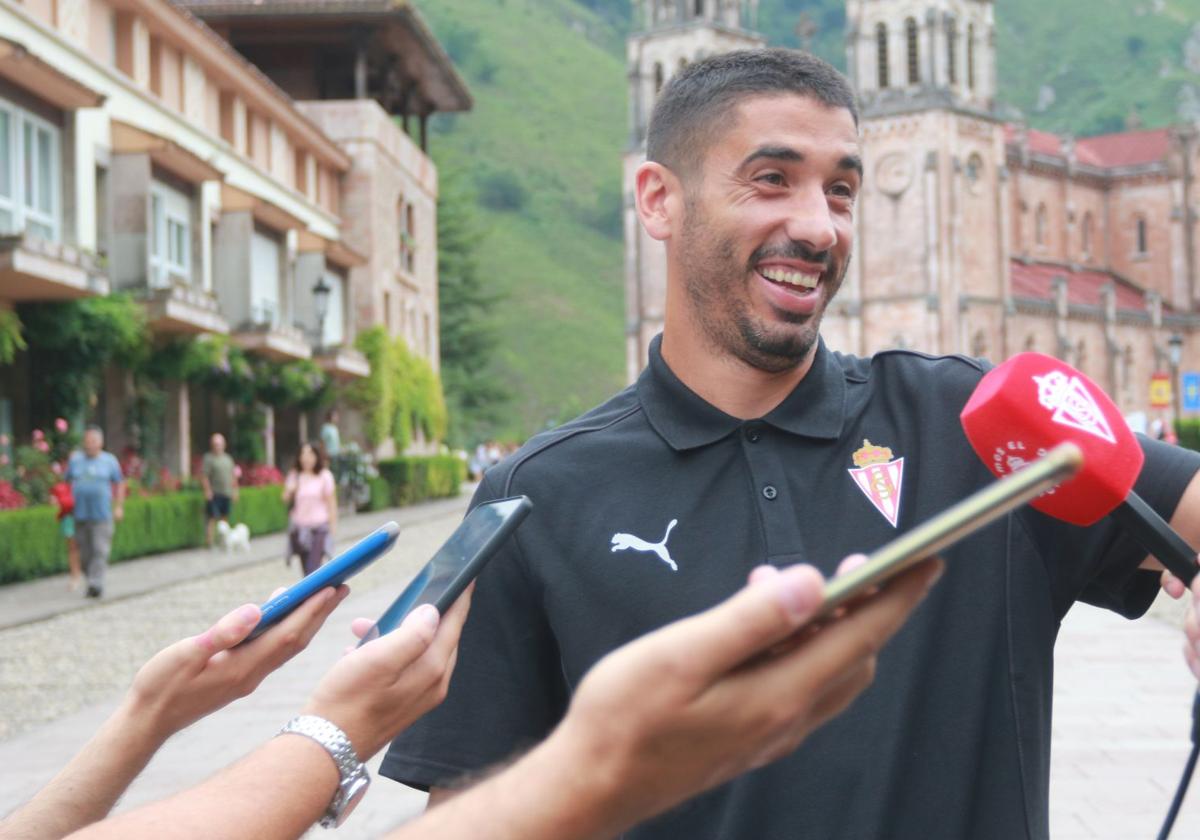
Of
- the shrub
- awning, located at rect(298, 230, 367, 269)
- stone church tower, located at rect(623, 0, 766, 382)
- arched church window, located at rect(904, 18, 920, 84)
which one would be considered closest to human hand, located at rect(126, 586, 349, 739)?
awning, located at rect(298, 230, 367, 269)

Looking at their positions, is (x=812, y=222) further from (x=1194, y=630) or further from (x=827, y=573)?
(x=1194, y=630)

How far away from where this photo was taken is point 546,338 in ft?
340

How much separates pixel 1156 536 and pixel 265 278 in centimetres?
3465

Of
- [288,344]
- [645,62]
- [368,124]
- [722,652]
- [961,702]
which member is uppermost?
[645,62]

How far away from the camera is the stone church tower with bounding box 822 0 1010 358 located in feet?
252

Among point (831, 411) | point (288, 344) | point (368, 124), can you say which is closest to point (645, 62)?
point (368, 124)

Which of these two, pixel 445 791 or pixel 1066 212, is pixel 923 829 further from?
pixel 1066 212

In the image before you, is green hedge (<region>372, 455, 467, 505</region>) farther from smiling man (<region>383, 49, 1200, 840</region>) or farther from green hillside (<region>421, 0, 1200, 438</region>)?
green hillside (<region>421, 0, 1200, 438</region>)

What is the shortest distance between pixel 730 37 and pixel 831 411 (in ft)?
280

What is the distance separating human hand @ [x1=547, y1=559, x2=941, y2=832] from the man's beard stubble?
4.13 feet

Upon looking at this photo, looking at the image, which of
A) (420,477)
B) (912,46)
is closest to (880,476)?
(420,477)

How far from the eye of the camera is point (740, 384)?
2.53 m

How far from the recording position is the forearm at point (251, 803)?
156 centimetres

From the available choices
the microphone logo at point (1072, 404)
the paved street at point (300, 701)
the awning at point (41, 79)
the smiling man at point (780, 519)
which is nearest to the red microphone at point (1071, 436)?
the microphone logo at point (1072, 404)
